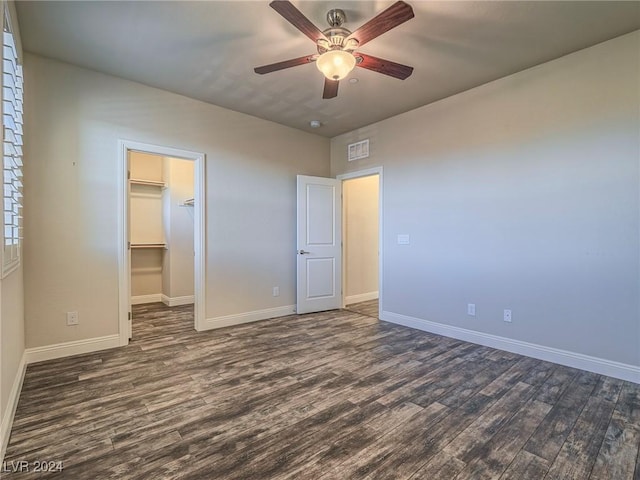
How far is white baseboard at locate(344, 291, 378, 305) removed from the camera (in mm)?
5398

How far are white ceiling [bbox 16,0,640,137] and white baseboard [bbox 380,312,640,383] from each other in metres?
2.71

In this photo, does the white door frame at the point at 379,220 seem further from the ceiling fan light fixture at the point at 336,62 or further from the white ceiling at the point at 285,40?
the ceiling fan light fixture at the point at 336,62

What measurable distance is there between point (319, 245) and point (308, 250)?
0.70ft

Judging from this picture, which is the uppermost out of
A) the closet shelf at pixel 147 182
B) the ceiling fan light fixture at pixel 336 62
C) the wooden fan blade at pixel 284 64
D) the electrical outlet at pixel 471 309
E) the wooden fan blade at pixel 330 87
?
the wooden fan blade at pixel 284 64

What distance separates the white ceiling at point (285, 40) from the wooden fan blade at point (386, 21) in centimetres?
29

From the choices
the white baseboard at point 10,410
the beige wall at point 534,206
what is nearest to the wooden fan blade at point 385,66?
the beige wall at point 534,206

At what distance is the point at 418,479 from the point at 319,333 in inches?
91.1

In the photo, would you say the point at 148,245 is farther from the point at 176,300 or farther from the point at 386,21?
the point at 386,21

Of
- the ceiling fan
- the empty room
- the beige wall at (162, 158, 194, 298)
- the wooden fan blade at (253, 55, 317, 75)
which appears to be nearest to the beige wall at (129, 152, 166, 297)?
the beige wall at (162, 158, 194, 298)

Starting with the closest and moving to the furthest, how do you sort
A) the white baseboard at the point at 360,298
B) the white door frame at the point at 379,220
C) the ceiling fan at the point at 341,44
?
the ceiling fan at the point at 341,44
the white door frame at the point at 379,220
the white baseboard at the point at 360,298

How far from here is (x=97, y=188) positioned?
10.4 feet

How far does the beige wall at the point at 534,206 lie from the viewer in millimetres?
2574

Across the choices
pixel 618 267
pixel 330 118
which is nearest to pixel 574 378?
pixel 618 267

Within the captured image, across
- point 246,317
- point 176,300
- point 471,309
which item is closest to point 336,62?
point 471,309
